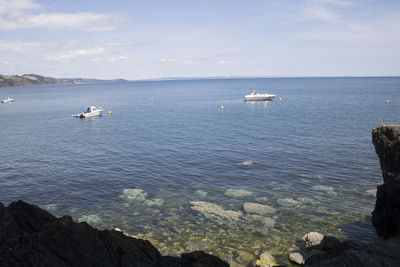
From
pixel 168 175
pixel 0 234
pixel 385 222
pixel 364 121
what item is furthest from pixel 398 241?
pixel 364 121

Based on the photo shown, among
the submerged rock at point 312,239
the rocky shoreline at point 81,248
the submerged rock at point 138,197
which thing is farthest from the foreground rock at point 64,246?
the submerged rock at point 138,197

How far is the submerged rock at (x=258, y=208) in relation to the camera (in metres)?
23.4

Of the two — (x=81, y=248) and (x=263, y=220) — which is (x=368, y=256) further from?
(x=263, y=220)

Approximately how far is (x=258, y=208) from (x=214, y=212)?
3365 millimetres

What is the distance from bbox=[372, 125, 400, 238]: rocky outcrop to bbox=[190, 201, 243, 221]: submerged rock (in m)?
8.96

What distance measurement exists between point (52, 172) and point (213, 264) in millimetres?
28459

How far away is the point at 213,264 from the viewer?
11641 millimetres

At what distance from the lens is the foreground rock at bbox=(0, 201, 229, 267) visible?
9.91 meters

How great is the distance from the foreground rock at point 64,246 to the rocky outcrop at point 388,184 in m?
11.7

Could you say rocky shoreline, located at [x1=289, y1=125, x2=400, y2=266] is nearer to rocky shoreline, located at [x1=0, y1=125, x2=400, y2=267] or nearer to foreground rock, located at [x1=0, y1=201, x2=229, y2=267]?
rocky shoreline, located at [x1=0, y1=125, x2=400, y2=267]

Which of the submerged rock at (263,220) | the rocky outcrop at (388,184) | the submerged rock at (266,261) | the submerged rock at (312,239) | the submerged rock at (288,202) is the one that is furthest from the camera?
the submerged rock at (288,202)

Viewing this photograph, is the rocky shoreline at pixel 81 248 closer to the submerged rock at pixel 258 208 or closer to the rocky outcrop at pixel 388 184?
the rocky outcrop at pixel 388 184

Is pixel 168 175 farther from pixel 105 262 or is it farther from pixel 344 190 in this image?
pixel 105 262

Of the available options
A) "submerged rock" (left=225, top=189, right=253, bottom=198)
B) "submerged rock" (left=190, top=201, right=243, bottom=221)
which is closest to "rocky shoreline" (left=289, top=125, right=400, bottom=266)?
"submerged rock" (left=190, top=201, right=243, bottom=221)
